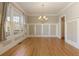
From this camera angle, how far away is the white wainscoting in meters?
12.1

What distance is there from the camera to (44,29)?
12.2m

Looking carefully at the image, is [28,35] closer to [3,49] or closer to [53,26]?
[53,26]

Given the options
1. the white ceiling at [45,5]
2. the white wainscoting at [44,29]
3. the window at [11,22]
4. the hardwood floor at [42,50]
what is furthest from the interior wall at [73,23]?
the white wainscoting at [44,29]

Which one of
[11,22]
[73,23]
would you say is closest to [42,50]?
[11,22]

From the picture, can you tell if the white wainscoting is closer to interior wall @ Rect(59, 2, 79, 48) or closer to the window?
the window

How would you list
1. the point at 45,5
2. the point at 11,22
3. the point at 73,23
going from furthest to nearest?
the point at 45,5, the point at 73,23, the point at 11,22

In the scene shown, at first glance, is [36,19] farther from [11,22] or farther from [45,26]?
[11,22]

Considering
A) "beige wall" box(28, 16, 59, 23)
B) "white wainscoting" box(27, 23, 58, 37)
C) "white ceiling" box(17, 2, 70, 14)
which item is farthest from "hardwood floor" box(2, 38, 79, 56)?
"beige wall" box(28, 16, 59, 23)

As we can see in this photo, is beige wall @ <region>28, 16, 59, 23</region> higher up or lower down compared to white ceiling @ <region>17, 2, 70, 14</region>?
lower down

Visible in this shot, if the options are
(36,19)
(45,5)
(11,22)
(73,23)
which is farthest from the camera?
(36,19)

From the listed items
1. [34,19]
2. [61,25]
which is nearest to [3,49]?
[61,25]

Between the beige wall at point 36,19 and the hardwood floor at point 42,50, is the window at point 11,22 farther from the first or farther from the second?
the beige wall at point 36,19

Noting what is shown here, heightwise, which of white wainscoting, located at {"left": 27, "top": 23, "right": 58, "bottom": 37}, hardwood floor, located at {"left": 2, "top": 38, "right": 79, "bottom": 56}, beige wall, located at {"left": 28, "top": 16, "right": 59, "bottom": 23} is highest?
beige wall, located at {"left": 28, "top": 16, "right": 59, "bottom": 23}

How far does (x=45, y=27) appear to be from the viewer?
1220cm
